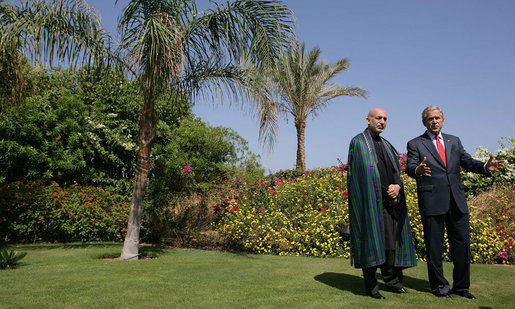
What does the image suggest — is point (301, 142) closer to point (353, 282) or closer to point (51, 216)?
point (51, 216)

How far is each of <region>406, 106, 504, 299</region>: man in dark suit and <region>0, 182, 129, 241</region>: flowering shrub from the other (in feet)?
25.9

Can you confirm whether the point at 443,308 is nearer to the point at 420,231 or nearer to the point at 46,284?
the point at 420,231

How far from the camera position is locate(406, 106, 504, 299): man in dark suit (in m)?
4.02

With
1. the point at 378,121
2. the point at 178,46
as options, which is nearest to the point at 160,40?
the point at 178,46

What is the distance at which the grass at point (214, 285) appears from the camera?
371 centimetres

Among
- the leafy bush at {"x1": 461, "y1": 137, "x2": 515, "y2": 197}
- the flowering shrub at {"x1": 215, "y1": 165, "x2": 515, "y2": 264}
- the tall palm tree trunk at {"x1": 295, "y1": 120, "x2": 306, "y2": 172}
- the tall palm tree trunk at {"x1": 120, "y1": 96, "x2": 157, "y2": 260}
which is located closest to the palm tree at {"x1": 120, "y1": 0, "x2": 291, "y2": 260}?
the tall palm tree trunk at {"x1": 120, "y1": 96, "x2": 157, "y2": 260}

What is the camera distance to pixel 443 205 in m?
4.03

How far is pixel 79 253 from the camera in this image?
7375 millimetres

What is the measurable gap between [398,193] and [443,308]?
123 cm

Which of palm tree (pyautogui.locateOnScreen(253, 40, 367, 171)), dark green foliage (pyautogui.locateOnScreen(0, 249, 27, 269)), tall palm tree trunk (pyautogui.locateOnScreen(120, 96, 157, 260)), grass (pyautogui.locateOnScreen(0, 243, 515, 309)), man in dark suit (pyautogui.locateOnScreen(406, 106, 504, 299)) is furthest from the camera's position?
palm tree (pyautogui.locateOnScreen(253, 40, 367, 171))

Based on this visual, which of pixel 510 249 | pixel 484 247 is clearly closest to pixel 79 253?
pixel 484 247

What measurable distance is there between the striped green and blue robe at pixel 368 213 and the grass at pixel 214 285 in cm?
44

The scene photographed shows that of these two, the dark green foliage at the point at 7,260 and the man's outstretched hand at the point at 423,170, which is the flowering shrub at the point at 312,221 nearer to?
the man's outstretched hand at the point at 423,170

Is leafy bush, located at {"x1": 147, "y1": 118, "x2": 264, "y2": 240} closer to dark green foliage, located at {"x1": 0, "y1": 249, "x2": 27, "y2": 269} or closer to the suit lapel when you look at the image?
dark green foliage, located at {"x1": 0, "y1": 249, "x2": 27, "y2": 269}
